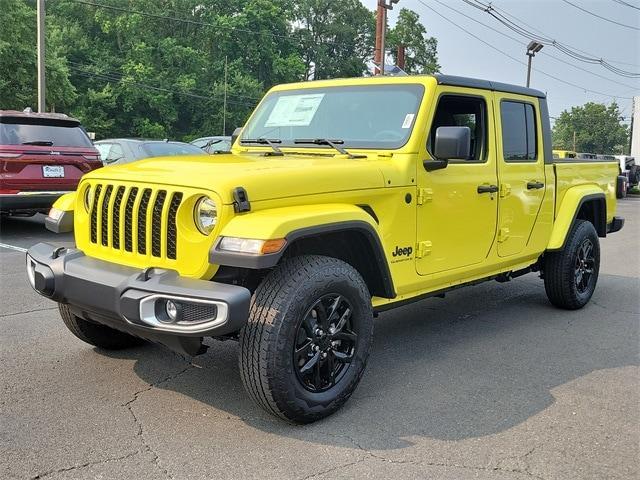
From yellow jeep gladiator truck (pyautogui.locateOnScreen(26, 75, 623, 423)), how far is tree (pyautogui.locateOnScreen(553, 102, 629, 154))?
76443 mm

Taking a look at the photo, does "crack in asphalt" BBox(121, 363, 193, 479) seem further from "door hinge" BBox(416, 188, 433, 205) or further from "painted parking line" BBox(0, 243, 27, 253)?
"painted parking line" BBox(0, 243, 27, 253)

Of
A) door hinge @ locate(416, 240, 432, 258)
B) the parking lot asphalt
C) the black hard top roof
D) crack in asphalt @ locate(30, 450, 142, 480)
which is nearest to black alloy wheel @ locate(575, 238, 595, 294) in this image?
the parking lot asphalt

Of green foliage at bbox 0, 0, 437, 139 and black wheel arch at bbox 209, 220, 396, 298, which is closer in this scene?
black wheel arch at bbox 209, 220, 396, 298

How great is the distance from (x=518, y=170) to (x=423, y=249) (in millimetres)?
1481

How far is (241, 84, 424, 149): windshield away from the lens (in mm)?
4379

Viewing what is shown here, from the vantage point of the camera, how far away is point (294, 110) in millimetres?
4914

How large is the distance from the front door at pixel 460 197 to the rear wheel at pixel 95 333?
82.6 inches

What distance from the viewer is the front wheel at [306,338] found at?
3244 millimetres

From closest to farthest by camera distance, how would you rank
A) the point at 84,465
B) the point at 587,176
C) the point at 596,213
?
the point at 84,465 → the point at 587,176 → the point at 596,213

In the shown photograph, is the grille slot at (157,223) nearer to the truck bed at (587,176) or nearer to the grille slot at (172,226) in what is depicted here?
the grille slot at (172,226)

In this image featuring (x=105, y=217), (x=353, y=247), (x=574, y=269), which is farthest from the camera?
(x=574, y=269)

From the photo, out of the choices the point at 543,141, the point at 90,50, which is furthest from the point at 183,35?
the point at 543,141

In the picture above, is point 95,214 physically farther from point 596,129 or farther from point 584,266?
point 596,129

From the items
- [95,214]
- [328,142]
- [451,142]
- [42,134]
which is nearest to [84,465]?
[95,214]
